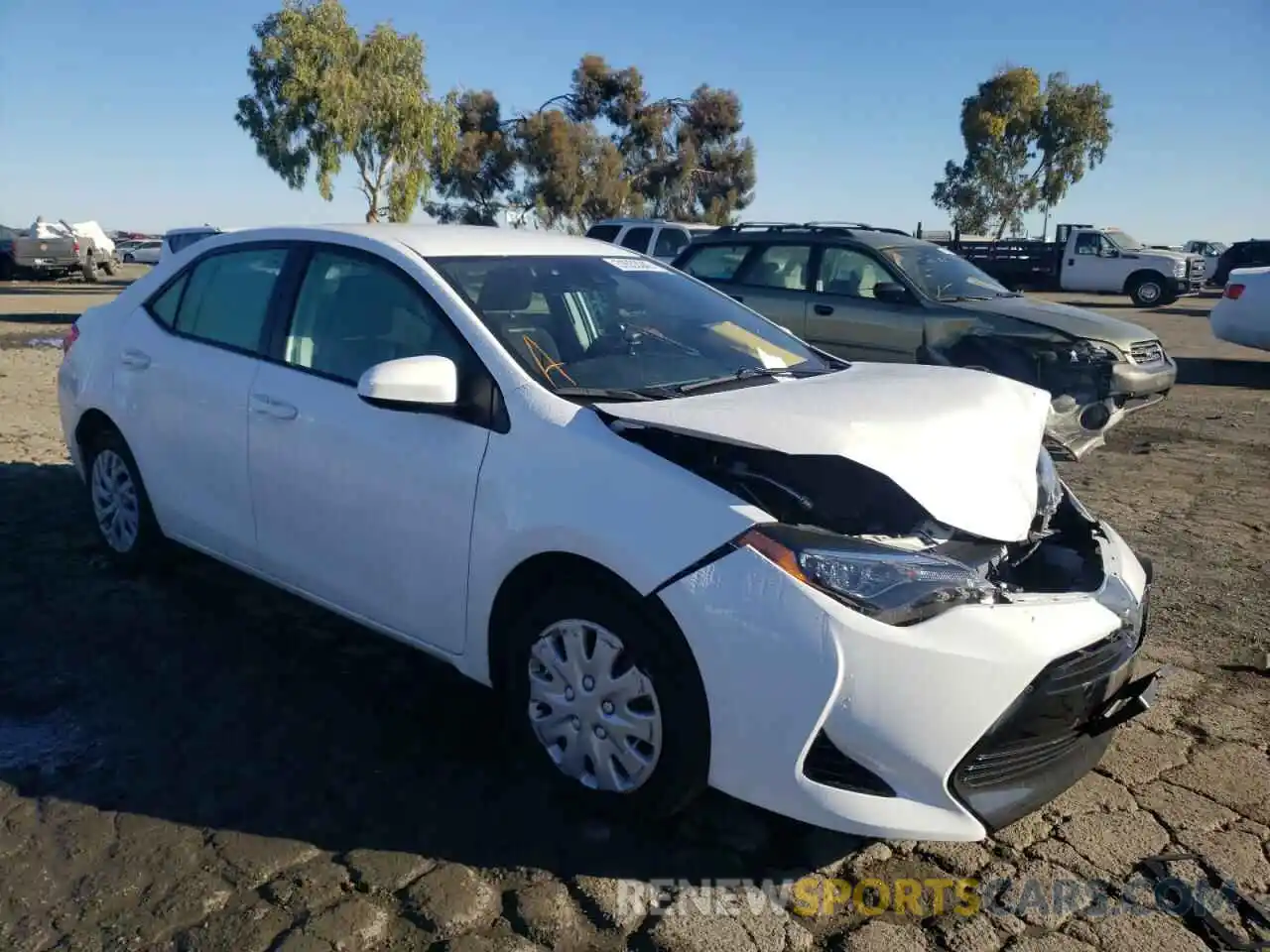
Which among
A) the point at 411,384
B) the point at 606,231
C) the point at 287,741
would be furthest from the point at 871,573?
the point at 606,231

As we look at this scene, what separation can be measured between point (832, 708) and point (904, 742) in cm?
19

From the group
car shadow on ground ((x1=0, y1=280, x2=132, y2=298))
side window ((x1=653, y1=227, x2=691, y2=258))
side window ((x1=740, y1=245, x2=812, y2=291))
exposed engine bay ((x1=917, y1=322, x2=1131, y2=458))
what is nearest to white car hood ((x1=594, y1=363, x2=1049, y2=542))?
exposed engine bay ((x1=917, y1=322, x2=1131, y2=458))

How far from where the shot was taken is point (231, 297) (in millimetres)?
4379

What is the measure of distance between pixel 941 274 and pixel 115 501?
22.6ft

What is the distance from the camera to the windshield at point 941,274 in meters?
9.05

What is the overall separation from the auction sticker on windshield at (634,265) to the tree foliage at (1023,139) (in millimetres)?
48177

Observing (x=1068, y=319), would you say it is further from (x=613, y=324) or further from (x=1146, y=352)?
(x=613, y=324)

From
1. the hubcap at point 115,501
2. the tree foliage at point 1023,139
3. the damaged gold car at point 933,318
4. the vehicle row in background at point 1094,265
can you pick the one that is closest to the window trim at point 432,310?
the hubcap at point 115,501

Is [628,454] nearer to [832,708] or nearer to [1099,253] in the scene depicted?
[832,708]

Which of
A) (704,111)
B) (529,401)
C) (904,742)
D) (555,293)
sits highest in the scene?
(704,111)

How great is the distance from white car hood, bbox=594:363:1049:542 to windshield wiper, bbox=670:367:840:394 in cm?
9

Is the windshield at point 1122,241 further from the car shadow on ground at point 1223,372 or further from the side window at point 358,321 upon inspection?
the side window at point 358,321

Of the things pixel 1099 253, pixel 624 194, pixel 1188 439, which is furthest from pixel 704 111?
pixel 1188 439

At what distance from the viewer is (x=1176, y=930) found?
8.65 feet
